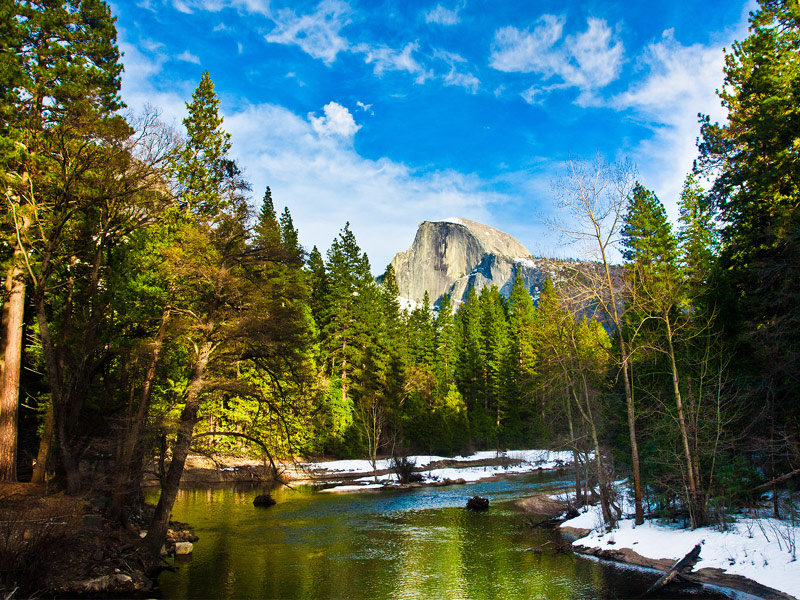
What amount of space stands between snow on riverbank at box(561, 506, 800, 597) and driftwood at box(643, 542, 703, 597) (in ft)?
0.49

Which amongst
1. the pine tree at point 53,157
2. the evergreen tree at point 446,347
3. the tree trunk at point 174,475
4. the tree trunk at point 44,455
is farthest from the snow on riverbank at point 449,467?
the pine tree at point 53,157

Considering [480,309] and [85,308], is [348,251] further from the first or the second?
[85,308]

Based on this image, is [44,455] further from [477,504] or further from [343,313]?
[343,313]

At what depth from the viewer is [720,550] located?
12508 millimetres

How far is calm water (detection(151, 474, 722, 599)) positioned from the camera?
39.2ft

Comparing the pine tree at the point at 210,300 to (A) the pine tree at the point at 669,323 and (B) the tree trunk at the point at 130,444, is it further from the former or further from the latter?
(A) the pine tree at the point at 669,323

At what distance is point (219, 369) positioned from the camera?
50.5 feet

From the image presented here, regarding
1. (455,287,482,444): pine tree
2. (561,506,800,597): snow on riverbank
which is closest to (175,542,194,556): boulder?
(561,506,800,597): snow on riverbank

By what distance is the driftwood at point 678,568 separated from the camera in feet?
38.4

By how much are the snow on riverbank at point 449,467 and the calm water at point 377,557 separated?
9391mm

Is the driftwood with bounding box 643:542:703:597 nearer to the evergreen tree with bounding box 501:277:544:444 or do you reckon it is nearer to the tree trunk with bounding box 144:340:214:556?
the tree trunk with bounding box 144:340:214:556

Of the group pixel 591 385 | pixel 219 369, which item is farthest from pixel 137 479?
Answer: pixel 591 385

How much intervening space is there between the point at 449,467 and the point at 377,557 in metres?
27.3

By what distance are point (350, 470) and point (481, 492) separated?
12.2 metres
